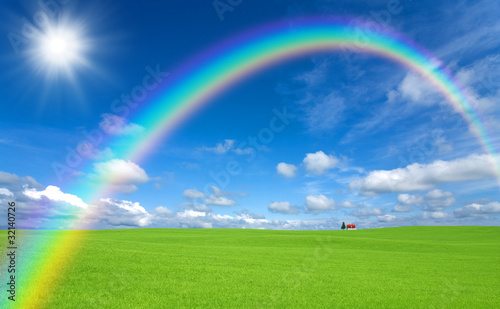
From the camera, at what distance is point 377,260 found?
26.5 meters

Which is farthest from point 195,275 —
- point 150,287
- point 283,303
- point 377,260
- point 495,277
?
point 495,277

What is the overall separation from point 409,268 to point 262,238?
80.3 feet

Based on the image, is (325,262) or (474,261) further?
(474,261)

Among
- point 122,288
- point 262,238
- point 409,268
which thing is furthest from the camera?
point 262,238

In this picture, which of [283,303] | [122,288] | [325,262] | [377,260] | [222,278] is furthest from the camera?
[377,260]

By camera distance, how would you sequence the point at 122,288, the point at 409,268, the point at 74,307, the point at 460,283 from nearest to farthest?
the point at 74,307
the point at 122,288
the point at 460,283
the point at 409,268

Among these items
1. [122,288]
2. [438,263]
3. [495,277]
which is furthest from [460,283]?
[122,288]

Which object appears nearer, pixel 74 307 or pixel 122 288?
pixel 74 307

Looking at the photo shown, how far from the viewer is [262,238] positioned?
147ft

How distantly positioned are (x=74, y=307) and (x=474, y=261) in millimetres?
30581

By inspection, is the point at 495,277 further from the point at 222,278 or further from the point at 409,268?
the point at 222,278

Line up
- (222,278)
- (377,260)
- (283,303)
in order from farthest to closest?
(377,260), (222,278), (283,303)

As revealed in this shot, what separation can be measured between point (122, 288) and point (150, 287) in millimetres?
1208

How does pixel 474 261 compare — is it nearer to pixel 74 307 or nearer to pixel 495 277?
pixel 495 277
